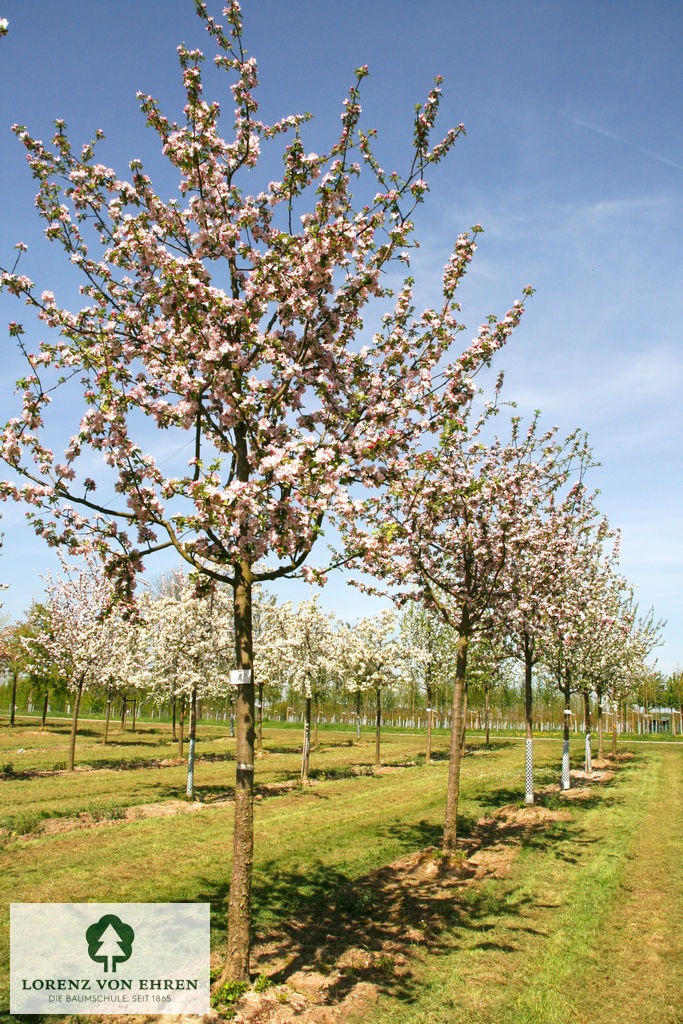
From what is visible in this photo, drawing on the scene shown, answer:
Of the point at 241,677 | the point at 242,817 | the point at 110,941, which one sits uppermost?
the point at 241,677

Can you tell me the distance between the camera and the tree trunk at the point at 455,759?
1166 centimetres

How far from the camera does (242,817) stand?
6707 millimetres

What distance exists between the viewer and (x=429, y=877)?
1065 centimetres

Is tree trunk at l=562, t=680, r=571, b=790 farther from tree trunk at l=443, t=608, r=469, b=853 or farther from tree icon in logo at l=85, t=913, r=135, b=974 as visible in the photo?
tree icon in logo at l=85, t=913, r=135, b=974

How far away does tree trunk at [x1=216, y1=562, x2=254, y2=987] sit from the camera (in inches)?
254

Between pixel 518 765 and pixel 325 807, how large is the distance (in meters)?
13.8

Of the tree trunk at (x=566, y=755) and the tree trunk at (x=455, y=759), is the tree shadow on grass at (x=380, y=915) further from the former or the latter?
the tree trunk at (x=566, y=755)

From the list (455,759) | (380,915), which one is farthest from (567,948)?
(455,759)

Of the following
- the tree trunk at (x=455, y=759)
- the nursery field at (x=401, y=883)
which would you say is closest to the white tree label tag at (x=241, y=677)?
the nursery field at (x=401, y=883)

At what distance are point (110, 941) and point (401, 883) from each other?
4.88 meters

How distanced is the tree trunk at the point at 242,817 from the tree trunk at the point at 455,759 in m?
5.98

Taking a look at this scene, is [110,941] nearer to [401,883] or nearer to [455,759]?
[401,883]
